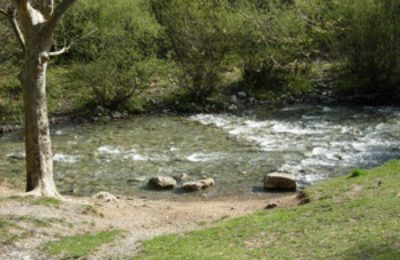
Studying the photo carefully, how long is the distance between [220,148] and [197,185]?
479 centimetres

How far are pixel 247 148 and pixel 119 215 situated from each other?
9.11 m

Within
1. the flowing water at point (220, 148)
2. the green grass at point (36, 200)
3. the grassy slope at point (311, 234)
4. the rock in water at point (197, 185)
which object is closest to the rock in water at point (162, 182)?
the flowing water at point (220, 148)

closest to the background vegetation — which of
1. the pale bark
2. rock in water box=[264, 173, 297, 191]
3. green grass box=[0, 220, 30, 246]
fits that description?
rock in water box=[264, 173, 297, 191]

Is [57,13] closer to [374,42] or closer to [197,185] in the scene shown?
[197,185]

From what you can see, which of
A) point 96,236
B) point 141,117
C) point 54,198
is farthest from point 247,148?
point 96,236

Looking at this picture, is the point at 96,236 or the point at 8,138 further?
the point at 8,138

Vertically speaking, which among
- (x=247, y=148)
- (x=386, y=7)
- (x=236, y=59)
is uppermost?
(x=386, y=7)

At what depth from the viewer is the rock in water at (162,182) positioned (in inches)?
746

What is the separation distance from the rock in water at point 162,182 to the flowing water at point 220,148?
12.6 inches

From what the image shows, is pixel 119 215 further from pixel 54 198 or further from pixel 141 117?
pixel 141 117

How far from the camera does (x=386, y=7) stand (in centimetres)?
3028

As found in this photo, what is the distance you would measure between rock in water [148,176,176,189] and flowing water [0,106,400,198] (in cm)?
32

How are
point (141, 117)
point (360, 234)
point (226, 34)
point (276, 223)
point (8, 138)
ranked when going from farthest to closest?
1. point (226, 34)
2. point (141, 117)
3. point (8, 138)
4. point (276, 223)
5. point (360, 234)

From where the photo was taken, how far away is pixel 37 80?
47.0 feet
